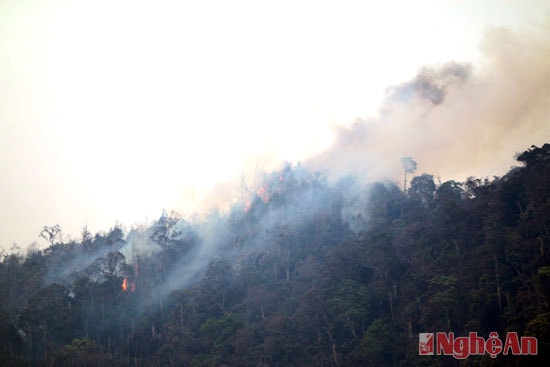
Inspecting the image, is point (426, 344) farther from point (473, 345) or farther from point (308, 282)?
point (308, 282)

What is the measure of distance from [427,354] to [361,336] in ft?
27.9

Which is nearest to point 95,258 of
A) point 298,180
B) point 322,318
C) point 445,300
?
point 298,180

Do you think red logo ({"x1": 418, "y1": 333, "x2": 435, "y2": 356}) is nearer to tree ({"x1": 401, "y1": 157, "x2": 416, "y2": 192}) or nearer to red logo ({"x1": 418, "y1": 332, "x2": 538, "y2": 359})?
red logo ({"x1": 418, "y1": 332, "x2": 538, "y2": 359})

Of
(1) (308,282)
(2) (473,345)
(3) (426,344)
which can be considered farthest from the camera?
(1) (308,282)

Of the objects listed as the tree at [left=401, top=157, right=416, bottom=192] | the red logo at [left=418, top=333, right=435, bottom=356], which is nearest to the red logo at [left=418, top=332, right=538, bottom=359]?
the red logo at [left=418, top=333, right=435, bottom=356]

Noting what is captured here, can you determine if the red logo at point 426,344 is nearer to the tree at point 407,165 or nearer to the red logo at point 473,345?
the red logo at point 473,345


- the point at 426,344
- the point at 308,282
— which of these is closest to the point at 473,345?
the point at 426,344

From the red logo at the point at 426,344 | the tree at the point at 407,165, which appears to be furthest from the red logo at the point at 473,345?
the tree at the point at 407,165

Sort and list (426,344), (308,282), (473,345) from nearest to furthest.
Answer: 1. (473,345)
2. (426,344)
3. (308,282)

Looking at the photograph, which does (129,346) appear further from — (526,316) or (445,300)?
(526,316)

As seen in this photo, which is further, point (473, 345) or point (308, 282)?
point (308, 282)

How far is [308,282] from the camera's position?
63.2 meters

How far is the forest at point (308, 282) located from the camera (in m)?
47.4

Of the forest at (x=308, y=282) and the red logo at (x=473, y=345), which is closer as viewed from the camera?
the red logo at (x=473, y=345)
